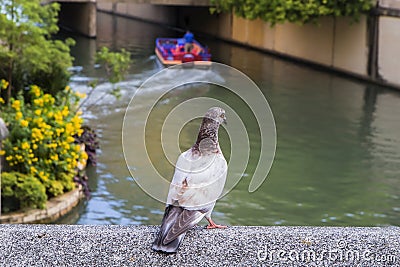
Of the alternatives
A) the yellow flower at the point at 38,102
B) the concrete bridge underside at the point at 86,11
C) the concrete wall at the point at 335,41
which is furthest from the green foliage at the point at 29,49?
the concrete bridge underside at the point at 86,11

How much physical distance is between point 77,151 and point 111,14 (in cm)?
2776

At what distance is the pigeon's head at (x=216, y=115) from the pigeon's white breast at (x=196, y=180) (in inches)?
5.1

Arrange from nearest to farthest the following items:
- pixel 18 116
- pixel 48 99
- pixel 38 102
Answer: pixel 18 116 < pixel 38 102 < pixel 48 99

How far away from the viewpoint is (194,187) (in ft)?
9.09

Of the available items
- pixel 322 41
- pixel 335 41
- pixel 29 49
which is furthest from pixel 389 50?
pixel 29 49

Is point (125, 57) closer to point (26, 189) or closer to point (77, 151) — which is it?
point (77, 151)

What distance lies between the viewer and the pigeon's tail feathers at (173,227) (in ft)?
8.87

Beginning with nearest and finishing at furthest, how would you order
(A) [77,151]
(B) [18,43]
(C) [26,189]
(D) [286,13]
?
(C) [26,189] → (A) [77,151] → (B) [18,43] → (D) [286,13]

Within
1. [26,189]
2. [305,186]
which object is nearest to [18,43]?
[26,189]

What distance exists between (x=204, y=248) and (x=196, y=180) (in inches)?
10.2

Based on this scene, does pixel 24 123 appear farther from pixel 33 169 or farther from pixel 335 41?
pixel 335 41

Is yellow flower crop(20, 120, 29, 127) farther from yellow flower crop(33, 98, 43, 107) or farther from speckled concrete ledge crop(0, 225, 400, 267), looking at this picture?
speckled concrete ledge crop(0, 225, 400, 267)

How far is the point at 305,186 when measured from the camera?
8875 millimetres

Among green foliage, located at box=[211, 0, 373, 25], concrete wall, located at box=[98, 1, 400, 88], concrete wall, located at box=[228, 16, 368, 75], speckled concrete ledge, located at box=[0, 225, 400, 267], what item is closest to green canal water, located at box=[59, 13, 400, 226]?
speckled concrete ledge, located at box=[0, 225, 400, 267]
